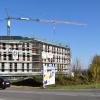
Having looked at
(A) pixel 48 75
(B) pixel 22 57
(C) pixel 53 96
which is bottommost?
(C) pixel 53 96

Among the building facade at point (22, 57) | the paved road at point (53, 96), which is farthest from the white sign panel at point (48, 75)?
the building facade at point (22, 57)

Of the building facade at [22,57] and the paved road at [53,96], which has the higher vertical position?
the building facade at [22,57]

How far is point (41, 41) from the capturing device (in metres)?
139

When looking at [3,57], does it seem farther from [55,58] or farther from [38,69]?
[55,58]

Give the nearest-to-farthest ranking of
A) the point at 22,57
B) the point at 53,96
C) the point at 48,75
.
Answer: the point at 53,96
the point at 48,75
the point at 22,57

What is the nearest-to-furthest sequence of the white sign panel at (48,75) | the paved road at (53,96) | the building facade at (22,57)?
the paved road at (53,96) → the white sign panel at (48,75) → the building facade at (22,57)

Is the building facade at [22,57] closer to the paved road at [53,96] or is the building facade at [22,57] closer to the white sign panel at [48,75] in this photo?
the white sign panel at [48,75]

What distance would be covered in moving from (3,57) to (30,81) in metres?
80.0

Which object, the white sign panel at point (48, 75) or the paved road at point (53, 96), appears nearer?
the paved road at point (53, 96)

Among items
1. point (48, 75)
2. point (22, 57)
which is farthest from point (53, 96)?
point (22, 57)

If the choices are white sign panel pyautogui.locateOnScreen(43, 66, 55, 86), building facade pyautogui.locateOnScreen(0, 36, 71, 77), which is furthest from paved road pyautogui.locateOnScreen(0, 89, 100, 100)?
building facade pyautogui.locateOnScreen(0, 36, 71, 77)

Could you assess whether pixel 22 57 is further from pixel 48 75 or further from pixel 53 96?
pixel 53 96

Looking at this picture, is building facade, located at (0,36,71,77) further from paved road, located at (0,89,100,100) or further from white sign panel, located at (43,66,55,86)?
paved road, located at (0,89,100,100)

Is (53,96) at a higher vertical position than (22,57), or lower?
lower
